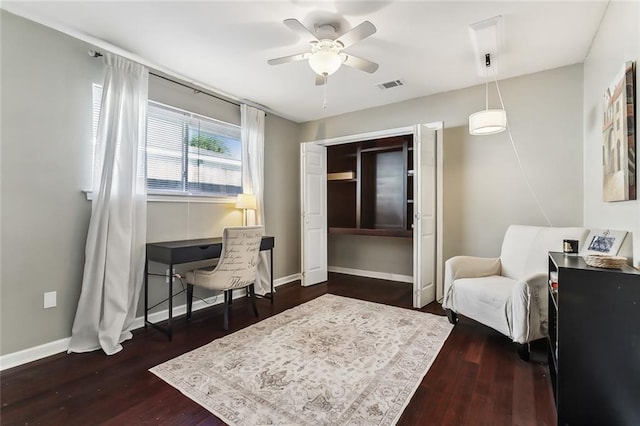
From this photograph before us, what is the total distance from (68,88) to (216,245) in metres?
1.82

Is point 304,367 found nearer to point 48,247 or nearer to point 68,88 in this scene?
point 48,247

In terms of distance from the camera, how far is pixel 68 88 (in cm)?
248

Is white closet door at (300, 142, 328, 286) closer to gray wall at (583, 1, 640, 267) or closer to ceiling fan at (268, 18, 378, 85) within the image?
ceiling fan at (268, 18, 378, 85)

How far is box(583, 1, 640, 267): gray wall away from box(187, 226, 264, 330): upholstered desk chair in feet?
9.17

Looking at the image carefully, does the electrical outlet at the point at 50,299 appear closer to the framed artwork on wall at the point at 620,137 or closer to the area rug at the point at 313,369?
the area rug at the point at 313,369

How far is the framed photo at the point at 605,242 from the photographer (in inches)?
72.1

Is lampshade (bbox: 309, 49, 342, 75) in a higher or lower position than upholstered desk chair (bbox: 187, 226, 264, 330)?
higher

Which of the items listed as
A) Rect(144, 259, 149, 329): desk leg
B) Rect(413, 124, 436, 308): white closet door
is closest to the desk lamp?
Rect(144, 259, 149, 329): desk leg

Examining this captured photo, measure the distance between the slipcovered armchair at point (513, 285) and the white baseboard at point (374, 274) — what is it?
168cm

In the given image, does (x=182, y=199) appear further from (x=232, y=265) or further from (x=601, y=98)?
(x=601, y=98)

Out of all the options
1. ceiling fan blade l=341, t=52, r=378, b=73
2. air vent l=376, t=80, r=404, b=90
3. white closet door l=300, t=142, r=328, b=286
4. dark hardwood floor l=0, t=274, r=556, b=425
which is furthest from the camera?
white closet door l=300, t=142, r=328, b=286

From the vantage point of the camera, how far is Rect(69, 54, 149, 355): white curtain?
2484mm

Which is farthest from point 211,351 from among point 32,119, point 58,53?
point 58,53

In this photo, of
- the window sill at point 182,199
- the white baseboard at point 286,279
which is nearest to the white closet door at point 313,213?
the white baseboard at point 286,279
